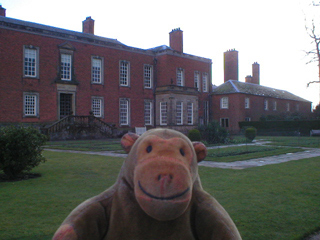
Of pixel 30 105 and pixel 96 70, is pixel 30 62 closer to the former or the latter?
pixel 30 105

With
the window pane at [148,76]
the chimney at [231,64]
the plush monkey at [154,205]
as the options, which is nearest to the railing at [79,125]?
the window pane at [148,76]

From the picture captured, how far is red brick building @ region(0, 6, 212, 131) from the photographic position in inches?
993

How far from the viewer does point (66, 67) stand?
28438mm

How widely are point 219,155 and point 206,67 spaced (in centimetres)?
2952

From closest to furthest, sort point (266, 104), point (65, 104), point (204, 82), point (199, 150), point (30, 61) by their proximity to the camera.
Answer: point (199, 150) < point (30, 61) < point (65, 104) < point (204, 82) < point (266, 104)

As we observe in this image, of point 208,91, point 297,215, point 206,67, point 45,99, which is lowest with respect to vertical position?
point 297,215

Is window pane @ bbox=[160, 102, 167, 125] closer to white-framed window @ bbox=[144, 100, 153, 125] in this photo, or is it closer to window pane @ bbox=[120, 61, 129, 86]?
white-framed window @ bbox=[144, 100, 153, 125]

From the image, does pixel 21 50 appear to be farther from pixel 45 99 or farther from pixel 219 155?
pixel 219 155

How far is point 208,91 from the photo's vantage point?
4250 cm

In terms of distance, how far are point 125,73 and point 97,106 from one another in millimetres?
5272

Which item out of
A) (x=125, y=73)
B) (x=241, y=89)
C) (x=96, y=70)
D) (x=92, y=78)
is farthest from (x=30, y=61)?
(x=241, y=89)

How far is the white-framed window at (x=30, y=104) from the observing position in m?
25.6

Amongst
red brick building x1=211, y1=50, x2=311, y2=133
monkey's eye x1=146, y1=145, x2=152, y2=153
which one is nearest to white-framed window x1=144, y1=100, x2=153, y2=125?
red brick building x1=211, y1=50, x2=311, y2=133

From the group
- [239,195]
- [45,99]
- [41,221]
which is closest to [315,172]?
[239,195]
